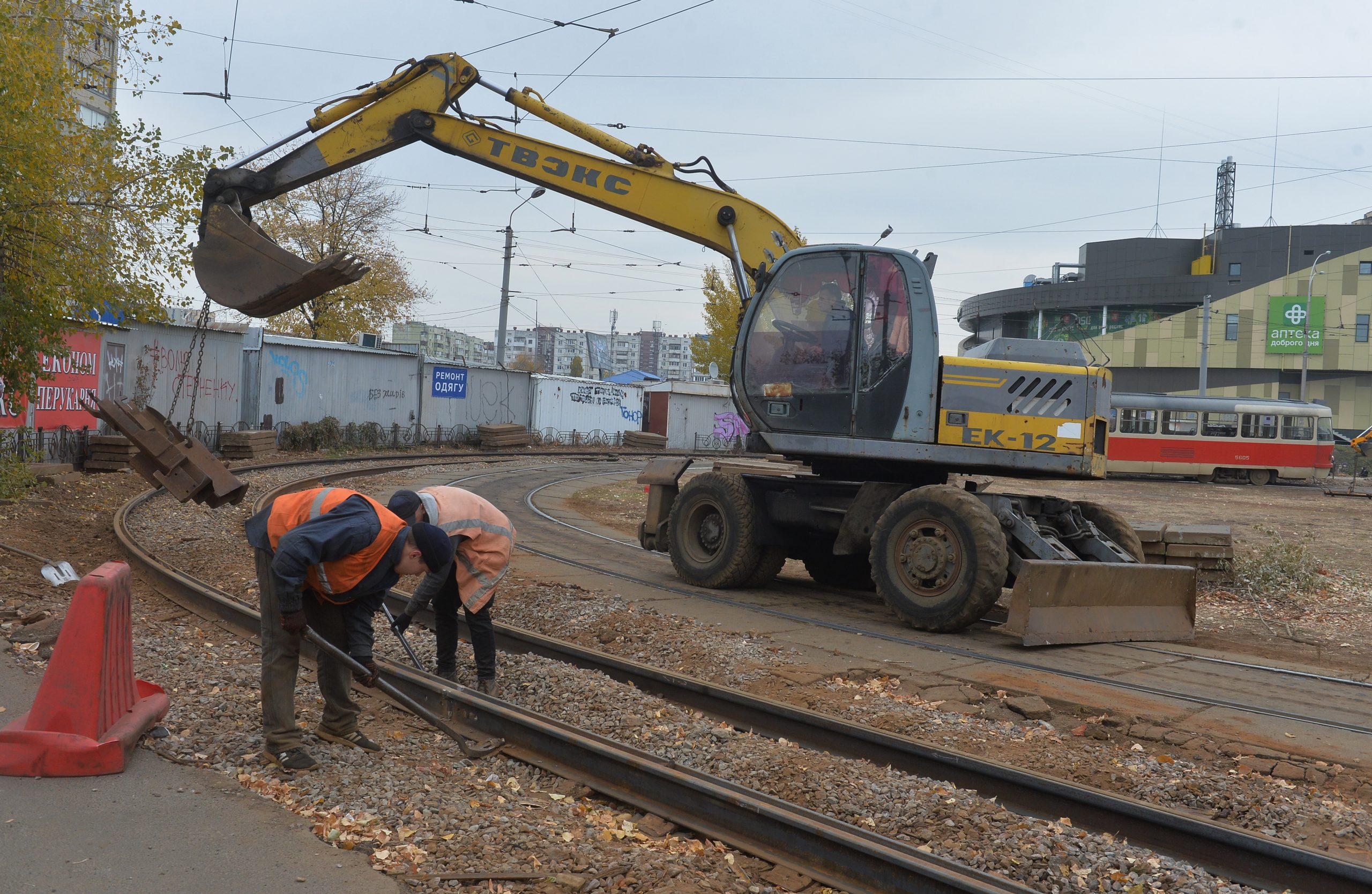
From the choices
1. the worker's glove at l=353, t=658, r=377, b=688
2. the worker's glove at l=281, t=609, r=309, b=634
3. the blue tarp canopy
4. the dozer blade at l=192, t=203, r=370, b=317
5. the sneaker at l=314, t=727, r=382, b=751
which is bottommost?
the sneaker at l=314, t=727, r=382, b=751

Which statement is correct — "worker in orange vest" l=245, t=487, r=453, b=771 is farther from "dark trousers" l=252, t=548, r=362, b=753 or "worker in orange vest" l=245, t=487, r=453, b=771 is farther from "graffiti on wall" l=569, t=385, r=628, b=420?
"graffiti on wall" l=569, t=385, r=628, b=420

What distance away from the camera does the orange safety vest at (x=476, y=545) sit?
250 inches

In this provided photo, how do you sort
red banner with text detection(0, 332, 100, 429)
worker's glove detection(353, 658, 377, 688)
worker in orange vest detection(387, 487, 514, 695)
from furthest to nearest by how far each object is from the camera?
red banner with text detection(0, 332, 100, 429) < worker in orange vest detection(387, 487, 514, 695) < worker's glove detection(353, 658, 377, 688)

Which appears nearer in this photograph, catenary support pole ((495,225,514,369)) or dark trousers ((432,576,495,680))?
dark trousers ((432,576,495,680))

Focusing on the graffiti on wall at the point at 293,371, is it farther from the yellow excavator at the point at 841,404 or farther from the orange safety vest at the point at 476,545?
the orange safety vest at the point at 476,545

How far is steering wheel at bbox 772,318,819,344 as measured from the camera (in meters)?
10.0

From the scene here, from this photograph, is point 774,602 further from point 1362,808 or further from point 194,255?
point 194,255

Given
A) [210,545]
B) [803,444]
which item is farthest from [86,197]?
[803,444]

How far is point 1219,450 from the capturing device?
122ft

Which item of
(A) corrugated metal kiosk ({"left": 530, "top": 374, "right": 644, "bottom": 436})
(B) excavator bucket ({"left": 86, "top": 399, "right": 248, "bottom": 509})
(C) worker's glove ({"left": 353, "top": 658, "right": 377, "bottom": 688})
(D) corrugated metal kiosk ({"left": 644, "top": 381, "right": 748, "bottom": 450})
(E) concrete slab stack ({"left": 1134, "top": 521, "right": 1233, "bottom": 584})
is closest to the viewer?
(C) worker's glove ({"left": 353, "top": 658, "right": 377, "bottom": 688})

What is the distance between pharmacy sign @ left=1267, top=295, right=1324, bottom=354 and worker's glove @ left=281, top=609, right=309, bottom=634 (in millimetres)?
71807

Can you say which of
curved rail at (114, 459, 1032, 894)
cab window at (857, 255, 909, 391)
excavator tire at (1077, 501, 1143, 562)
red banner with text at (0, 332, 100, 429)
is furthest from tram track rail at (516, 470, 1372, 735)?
red banner with text at (0, 332, 100, 429)

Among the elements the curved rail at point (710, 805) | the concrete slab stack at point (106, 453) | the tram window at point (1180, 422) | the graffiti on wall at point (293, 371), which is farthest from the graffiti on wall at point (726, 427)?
the curved rail at point (710, 805)

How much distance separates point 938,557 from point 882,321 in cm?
224
